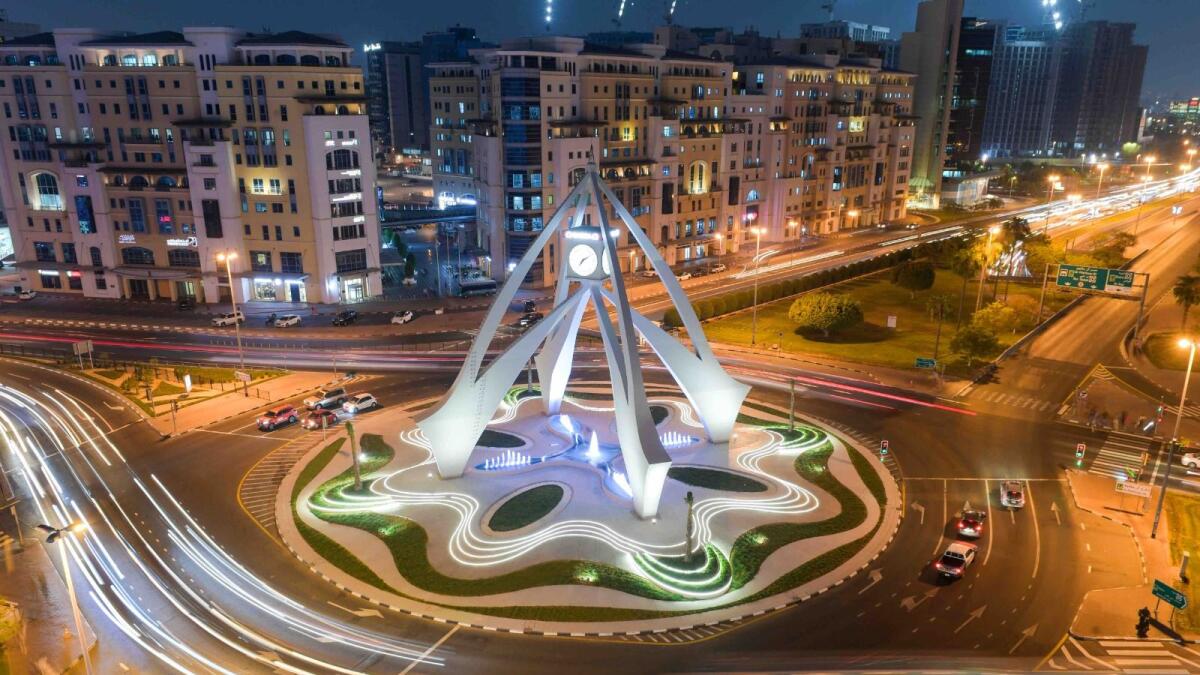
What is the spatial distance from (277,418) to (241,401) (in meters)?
7.77

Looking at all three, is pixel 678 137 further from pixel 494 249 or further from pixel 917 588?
pixel 917 588

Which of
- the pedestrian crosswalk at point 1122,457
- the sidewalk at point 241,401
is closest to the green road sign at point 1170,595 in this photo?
the pedestrian crosswalk at point 1122,457

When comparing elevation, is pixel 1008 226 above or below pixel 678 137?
below

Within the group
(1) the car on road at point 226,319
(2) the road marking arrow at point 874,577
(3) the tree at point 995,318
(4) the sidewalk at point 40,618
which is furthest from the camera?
(1) the car on road at point 226,319

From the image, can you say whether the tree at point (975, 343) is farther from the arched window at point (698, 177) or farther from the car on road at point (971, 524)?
the arched window at point (698, 177)

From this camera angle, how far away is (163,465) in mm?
54219

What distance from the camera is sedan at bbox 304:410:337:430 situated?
60.2m

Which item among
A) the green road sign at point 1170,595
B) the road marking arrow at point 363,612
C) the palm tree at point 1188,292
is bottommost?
the road marking arrow at point 363,612

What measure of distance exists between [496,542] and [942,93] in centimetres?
17321

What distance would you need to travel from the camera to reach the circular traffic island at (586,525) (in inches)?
1516

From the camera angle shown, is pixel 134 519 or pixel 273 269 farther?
pixel 273 269

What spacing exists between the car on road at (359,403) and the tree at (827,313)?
1768 inches

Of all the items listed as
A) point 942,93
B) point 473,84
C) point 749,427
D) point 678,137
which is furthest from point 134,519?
point 942,93

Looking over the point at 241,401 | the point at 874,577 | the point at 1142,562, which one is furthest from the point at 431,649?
the point at 241,401
